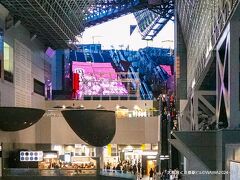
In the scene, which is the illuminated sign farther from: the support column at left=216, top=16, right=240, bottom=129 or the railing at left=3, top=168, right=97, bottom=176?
the support column at left=216, top=16, right=240, bottom=129

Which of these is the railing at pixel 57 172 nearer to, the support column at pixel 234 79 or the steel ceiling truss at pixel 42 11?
the steel ceiling truss at pixel 42 11

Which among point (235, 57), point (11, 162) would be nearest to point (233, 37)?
point (235, 57)

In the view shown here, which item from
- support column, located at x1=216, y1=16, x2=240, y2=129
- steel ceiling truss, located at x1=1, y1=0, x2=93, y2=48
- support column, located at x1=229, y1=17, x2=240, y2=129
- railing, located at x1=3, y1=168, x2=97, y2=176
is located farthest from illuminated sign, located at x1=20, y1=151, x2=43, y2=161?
support column, located at x1=229, y1=17, x2=240, y2=129

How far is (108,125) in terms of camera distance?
1496 inches

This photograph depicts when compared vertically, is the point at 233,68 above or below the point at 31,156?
above

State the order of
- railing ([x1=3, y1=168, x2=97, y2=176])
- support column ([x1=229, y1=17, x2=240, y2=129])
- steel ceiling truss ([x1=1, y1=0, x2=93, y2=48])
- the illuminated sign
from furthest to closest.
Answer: the illuminated sign → steel ceiling truss ([x1=1, y1=0, x2=93, y2=48]) → railing ([x1=3, y1=168, x2=97, y2=176]) → support column ([x1=229, y1=17, x2=240, y2=129])

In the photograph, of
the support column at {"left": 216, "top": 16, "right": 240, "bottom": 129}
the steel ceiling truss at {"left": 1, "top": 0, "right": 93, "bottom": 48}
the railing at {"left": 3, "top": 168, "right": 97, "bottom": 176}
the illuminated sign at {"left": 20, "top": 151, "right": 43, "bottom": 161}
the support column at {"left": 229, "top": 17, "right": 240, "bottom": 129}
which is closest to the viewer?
the support column at {"left": 216, "top": 16, "right": 240, "bottom": 129}

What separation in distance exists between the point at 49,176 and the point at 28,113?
9599mm

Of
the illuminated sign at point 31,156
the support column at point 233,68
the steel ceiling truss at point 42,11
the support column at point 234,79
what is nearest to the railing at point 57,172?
the illuminated sign at point 31,156

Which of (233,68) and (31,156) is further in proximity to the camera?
(31,156)

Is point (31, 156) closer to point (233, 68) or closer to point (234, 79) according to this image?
point (234, 79)

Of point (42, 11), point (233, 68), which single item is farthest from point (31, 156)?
point (233, 68)

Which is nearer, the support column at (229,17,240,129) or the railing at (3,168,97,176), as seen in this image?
the support column at (229,17,240,129)

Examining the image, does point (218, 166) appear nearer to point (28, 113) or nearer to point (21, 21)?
point (28, 113)
